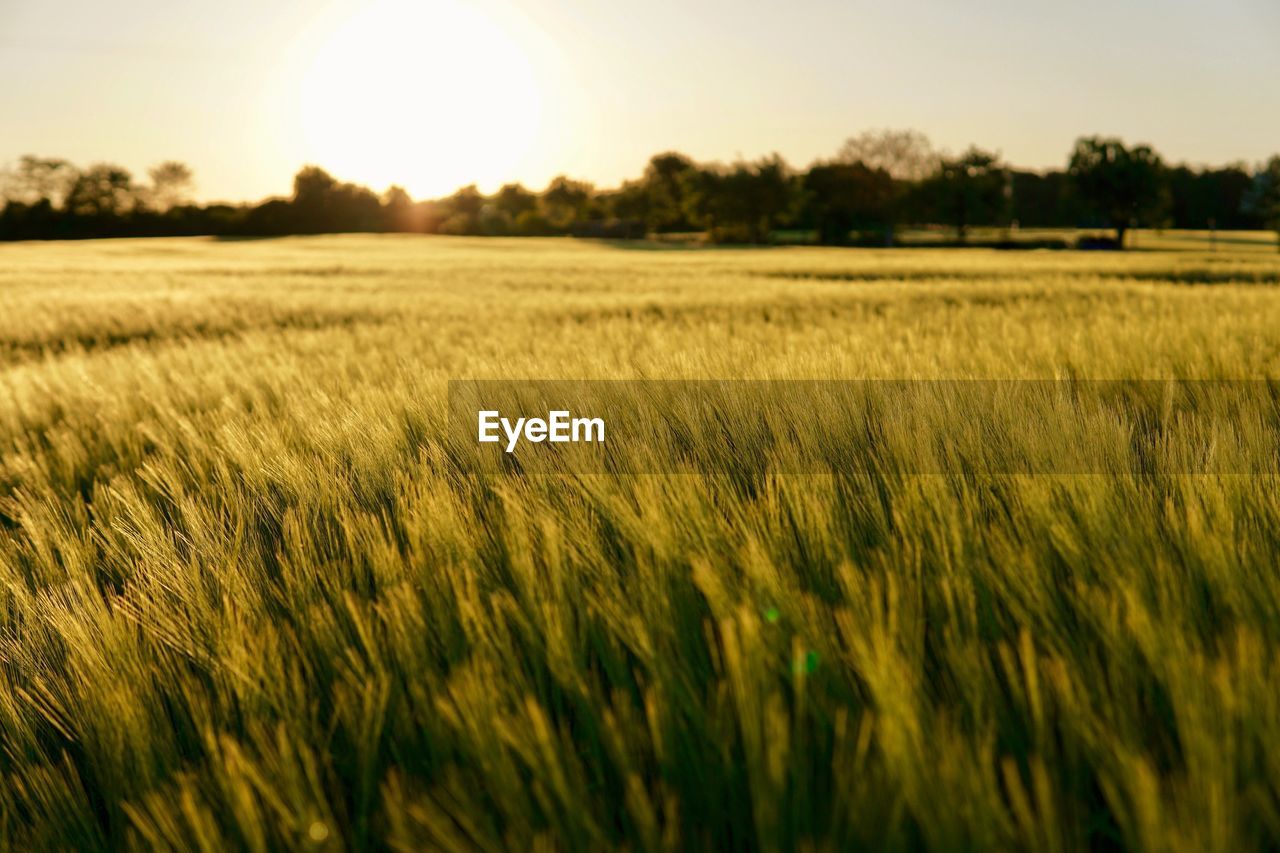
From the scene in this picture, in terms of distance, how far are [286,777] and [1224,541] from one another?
Answer: 107cm

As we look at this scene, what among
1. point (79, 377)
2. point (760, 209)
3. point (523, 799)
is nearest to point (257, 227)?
point (760, 209)

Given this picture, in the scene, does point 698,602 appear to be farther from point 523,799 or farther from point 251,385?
point 251,385

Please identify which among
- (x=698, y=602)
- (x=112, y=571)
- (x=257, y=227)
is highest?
(x=257, y=227)

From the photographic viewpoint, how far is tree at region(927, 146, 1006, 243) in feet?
170

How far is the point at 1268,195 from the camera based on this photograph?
59.0m

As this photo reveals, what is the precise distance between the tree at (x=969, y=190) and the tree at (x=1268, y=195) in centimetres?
2070

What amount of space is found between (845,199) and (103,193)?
58.9 m

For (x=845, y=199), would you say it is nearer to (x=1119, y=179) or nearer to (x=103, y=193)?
(x=1119, y=179)

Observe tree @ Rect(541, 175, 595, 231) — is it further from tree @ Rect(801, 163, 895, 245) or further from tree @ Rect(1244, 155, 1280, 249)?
tree @ Rect(1244, 155, 1280, 249)

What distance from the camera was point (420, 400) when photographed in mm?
2318

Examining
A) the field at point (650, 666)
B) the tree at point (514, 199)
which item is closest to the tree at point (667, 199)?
the tree at point (514, 199)

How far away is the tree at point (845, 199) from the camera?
54.1 meters

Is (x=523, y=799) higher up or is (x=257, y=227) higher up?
(x=257, y=227)

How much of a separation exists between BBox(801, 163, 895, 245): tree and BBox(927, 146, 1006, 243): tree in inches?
129
